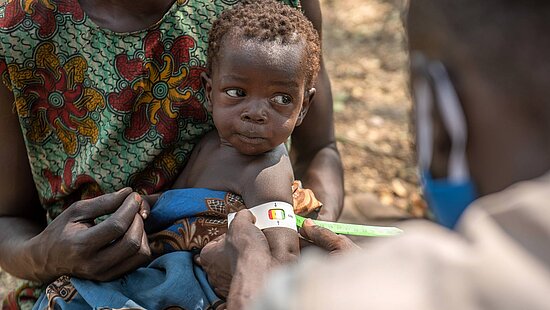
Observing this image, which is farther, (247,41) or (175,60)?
(175,60)

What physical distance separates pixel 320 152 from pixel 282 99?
0.62 metres

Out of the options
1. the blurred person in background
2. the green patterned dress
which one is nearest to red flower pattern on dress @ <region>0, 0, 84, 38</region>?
the green patterned dress

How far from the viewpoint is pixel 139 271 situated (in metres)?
2.17

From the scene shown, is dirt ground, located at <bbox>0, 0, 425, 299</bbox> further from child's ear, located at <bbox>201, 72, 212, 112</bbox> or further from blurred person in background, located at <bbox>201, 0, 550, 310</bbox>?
blurred person in background, located at <bbox>201, 0, 550, 310</bbox>

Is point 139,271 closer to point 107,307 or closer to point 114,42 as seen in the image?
point 107,307

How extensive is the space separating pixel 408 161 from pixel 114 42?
2673 mm

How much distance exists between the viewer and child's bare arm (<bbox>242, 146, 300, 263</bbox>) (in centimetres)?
208

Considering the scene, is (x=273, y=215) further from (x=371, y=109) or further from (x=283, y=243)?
(x=371, y=109)

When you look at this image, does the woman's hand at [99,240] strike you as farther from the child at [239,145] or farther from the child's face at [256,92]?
the child's face at [256,92]

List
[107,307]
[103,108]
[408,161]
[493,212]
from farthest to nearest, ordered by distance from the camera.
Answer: [408,161], [103,108], [107,307], [493,212]

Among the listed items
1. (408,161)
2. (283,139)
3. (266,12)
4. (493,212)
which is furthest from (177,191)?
(408,161)

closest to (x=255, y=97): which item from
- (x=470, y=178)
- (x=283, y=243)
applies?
(x=283, y=243)

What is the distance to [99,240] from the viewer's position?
83.0 inches

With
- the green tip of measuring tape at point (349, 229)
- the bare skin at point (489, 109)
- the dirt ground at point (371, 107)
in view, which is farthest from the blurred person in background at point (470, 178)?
the dirt ground at point (371, 107)
